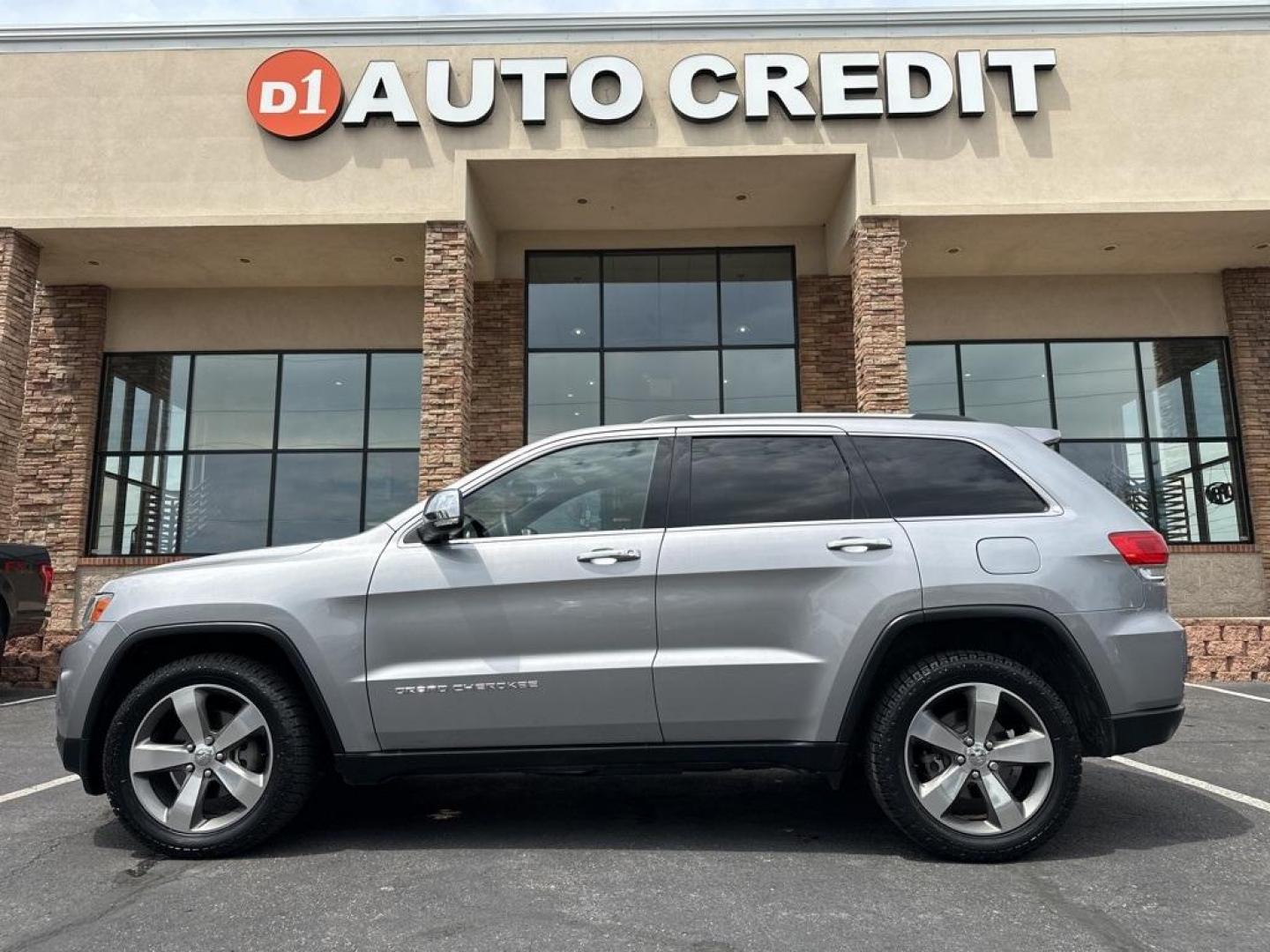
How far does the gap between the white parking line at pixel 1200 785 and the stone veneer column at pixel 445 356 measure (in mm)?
8381

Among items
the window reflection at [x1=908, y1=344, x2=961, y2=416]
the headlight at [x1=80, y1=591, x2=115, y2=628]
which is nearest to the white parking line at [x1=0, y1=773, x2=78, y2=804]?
the headlight at [x1=80, y1=591, x2=115, y2=628]

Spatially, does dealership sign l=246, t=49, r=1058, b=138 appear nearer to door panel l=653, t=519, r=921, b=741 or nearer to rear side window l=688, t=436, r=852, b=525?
rear side window l=688, t=436, r=852, b=525

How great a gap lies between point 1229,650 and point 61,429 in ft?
54.9

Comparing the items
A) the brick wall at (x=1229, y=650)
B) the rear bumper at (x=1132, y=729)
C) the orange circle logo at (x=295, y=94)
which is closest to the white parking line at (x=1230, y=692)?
the brick wall at (x=1229, y=650)

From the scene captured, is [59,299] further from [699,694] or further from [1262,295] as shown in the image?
[1262,295]

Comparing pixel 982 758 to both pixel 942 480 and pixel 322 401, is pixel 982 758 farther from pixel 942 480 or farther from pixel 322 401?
pixel 322 401

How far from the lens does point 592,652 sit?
356cm

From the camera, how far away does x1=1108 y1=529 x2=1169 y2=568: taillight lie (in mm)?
3609

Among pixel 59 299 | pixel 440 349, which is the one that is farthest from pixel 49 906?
pixel 59 299

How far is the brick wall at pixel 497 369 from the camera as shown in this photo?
13.8 metres

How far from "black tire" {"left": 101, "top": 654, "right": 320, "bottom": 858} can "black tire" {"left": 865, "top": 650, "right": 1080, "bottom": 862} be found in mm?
2338

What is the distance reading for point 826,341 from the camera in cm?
1402

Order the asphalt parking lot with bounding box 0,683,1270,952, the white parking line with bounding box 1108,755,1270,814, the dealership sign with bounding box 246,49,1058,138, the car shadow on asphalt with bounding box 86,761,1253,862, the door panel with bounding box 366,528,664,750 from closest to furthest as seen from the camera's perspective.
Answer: the asphalt parking lot with bounding box 0,683,1270,952 < the door panel with bounding box 366,528,664,750 < the car shadow on asphalt with bounding box 86,761,1253,862 < the white parking line with bounding box 1108,755,1270,814 < the dealership sign with bounding box 246,49,1058,138

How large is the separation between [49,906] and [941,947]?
309 cm
